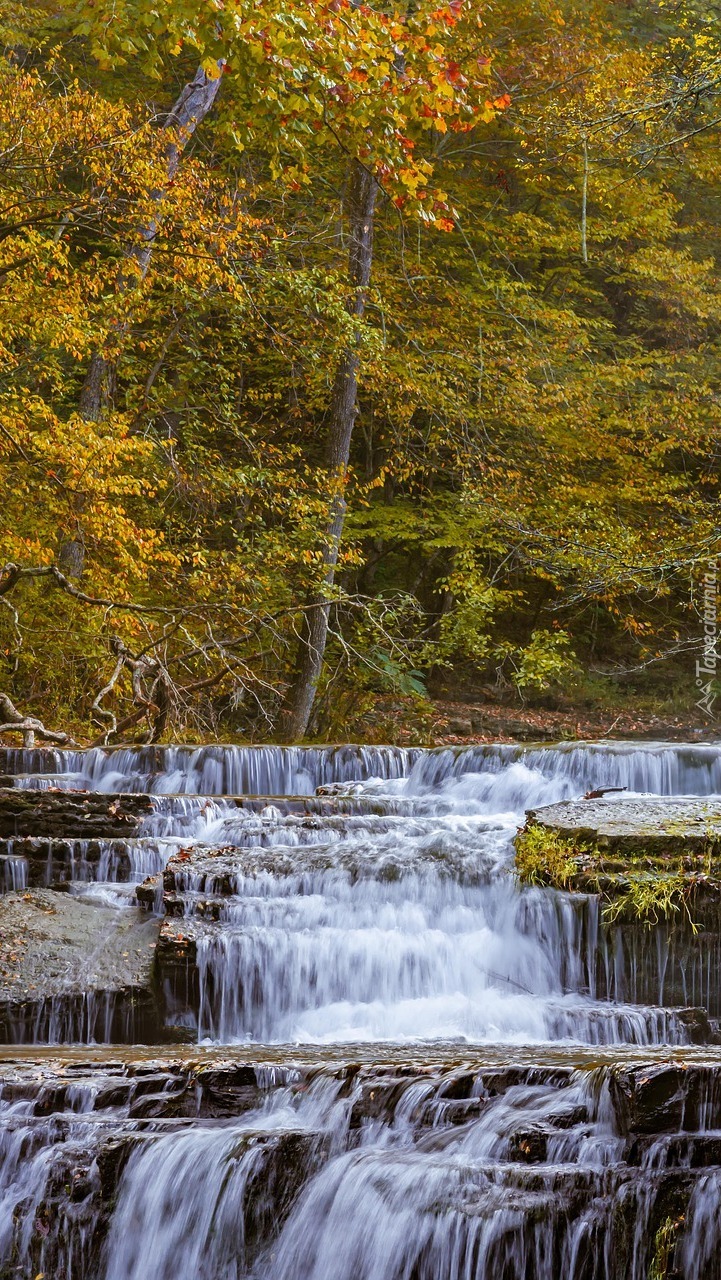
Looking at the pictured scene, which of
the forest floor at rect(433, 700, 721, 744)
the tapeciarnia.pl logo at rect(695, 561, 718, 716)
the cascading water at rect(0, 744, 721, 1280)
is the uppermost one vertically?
the tapeciarnia.pl logo at rect(695, 561, 718, 716)

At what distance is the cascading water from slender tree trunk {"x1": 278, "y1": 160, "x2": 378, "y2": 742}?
6.03 metres

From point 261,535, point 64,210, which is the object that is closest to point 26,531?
point 261,535

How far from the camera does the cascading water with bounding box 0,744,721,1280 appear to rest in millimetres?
3738

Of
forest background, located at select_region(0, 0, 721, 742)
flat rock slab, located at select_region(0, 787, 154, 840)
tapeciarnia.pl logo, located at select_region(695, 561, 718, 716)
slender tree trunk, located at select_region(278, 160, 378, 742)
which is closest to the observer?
flat rock slab, located at select_region(0, 787, 154, 840)

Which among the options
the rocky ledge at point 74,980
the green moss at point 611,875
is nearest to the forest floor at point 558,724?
the green moss at point 611,875

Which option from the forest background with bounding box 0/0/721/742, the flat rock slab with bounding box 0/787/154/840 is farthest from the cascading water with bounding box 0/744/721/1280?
the forest background with bounding box 0/0/721/742

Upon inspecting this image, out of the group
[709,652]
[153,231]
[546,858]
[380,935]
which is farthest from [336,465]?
[380,935]

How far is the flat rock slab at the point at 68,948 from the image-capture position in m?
6.38

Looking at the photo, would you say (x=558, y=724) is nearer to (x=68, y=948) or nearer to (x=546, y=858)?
(x=546, y=858)

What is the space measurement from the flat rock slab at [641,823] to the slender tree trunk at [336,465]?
21.3 ft

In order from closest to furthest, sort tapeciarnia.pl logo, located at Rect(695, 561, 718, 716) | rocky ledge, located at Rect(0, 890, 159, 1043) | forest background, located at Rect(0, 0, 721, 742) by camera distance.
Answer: rocky ledge, located at Rect(0, 890, 159, 1043) < forest background, located at Rect(0, 0, 721, 742) < tapeciarnia.pl logo, located at Rect(695, 561, 718, 716)

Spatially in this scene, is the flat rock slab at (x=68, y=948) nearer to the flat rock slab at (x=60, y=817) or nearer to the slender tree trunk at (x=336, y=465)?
the flat rock slab at (x=60, y=817)

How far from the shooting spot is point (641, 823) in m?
7.47

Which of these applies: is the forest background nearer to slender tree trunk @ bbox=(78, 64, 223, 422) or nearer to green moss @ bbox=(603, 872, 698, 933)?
slender tree trunk @ bbox=(78, 64, 223, 422)
